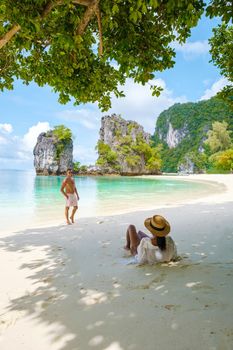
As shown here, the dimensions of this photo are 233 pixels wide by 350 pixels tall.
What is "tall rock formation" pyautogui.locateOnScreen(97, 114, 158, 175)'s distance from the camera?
306 feet

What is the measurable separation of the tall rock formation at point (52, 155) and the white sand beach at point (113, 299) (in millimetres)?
84491

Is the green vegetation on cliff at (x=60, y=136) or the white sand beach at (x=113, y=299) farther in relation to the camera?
the green vegetation on cliff at (x=60, y=136)

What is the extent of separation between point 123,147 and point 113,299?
3677 inches

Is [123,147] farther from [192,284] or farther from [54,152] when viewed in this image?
[192,284]

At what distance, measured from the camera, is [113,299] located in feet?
11.7

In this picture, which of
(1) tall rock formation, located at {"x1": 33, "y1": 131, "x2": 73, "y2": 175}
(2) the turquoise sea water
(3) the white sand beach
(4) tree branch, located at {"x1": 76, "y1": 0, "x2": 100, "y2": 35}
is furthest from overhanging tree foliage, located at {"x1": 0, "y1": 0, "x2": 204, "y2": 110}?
(1) tall rock formation, located at {"x1": 33, "y1": 131, "x2": 73, "y2": 175}

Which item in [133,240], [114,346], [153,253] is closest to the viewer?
[114,346]

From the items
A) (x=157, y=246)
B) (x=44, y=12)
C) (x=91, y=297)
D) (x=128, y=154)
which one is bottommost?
(x=91, y=297)

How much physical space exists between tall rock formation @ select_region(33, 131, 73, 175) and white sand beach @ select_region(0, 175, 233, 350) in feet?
277

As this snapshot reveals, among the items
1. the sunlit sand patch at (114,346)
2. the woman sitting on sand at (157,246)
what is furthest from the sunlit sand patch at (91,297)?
the woman sitting on sand at (157,246)

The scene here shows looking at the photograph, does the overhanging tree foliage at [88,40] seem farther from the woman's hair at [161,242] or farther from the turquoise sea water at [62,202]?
the turquoise sea water at [62,202]

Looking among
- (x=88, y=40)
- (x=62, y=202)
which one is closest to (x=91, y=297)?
(x=88, y=40)

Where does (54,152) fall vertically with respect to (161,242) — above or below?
above

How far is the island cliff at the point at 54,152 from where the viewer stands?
88875 millimetres
